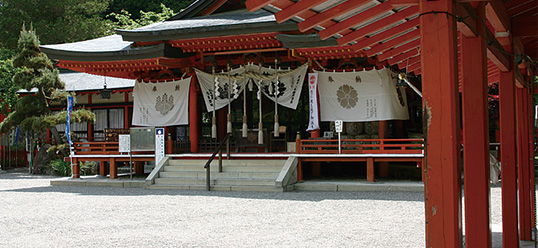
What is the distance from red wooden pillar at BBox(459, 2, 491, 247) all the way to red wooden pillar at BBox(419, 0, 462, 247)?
74cm

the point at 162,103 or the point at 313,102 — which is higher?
the point at 162,103

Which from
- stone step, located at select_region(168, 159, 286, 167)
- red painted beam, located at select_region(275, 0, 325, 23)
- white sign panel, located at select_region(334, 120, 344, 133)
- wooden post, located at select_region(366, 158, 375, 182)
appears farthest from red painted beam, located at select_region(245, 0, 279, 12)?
stone step, located at select_region(168, 159, 286, 167)

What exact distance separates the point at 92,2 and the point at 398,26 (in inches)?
1281

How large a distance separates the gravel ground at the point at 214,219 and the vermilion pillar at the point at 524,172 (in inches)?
25.2

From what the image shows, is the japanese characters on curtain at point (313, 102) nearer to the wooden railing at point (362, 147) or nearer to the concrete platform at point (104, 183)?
the wooden railing at point (362, 147)

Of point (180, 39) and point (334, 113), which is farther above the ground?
point (180, 39)

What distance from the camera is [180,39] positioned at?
13617 millimetres

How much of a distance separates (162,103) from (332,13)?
12502 mm

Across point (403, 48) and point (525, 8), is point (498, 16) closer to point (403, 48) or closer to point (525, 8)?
point (525, 8)

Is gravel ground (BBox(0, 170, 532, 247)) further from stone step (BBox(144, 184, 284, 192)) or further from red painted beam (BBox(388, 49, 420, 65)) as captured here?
red painted beam (BBox(388, 49, 420, 65))

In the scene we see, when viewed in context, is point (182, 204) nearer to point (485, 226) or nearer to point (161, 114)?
point (161, 114)

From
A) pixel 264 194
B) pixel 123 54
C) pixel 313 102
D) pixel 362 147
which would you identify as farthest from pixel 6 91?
pixel 362 147

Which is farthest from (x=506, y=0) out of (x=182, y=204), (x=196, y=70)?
(x=196, y=70)

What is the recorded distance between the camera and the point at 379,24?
3.98 m
